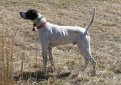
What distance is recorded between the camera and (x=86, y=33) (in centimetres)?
658

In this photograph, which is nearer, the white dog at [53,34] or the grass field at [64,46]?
the grass field at [64,46]

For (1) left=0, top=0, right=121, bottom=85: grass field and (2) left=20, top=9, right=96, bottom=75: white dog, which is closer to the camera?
(1) left=0, top=0, right=121, bottom=85: grass field

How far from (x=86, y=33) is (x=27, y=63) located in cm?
120

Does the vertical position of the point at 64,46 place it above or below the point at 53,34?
below

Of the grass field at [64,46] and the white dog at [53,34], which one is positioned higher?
the white dog at [53,34]

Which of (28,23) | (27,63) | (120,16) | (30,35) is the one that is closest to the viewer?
(27,63)

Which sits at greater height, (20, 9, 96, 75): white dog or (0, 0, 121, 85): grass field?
(20, 9, 96, 75): white dog

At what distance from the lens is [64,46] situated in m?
8.23

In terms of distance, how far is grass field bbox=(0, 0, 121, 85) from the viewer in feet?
18.1

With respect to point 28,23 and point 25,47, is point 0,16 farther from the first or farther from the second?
point 25,47

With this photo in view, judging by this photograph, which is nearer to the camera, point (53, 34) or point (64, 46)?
point (53, 34)

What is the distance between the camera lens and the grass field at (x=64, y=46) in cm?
553

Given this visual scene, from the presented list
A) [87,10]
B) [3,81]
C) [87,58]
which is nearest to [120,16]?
[87,10]

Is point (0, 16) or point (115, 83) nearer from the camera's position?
point (115, 83)
